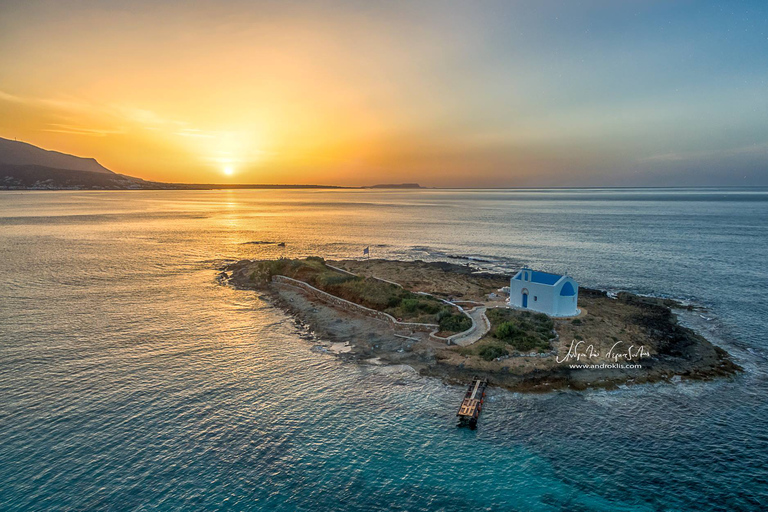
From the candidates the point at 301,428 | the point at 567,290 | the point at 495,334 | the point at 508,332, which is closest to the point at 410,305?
the point at 495,334

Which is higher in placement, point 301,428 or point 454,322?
point 454,322

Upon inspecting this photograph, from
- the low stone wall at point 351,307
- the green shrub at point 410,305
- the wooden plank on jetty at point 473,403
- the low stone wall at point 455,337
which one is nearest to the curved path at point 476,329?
the low stone wall at point 455,337

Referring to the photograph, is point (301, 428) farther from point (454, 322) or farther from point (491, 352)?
point (454, 322)

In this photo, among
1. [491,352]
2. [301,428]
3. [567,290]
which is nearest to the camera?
[301,428]

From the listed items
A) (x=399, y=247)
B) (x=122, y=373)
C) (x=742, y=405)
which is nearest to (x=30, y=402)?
(x=122, y=373)

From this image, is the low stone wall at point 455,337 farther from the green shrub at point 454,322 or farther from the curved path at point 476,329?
the green shrub at point 454,322

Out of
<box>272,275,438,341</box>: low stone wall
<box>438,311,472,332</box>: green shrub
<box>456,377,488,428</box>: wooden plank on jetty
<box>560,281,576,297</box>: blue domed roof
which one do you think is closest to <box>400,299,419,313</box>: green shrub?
<box>272,275,438,341</box>: low stone wall

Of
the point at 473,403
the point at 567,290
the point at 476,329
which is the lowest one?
the point at 473,403
